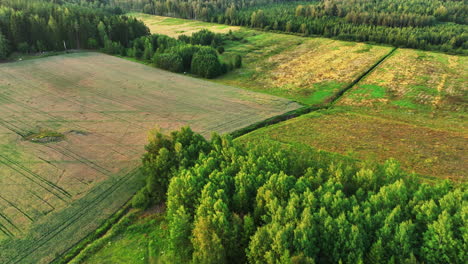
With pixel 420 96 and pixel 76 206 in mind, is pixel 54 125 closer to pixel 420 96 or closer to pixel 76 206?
pixel 76 206

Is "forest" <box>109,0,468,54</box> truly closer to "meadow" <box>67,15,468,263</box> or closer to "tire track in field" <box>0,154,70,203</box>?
"meadow" <box>67,15,468,263</box>

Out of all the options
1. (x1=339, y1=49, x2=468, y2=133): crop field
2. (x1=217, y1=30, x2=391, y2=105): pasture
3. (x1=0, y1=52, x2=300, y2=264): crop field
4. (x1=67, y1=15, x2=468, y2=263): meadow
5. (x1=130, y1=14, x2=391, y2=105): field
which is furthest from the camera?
(x1=130, y1=14, x2=391, y2=105): field

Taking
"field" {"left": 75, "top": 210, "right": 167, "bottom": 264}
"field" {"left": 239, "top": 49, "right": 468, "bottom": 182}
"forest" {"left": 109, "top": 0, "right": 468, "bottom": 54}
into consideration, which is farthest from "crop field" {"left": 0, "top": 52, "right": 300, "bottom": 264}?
"forest" {"left": 109, "top": 0, "right": 468, "bottom": 54}

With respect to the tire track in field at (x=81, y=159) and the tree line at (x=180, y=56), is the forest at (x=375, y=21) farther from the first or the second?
the tire track in field at (x=81, y=159)

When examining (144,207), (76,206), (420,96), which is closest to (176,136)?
(144,207)

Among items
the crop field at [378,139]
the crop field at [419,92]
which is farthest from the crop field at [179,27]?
the crop field at [378,139]

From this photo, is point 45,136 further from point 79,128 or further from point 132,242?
point 132,242

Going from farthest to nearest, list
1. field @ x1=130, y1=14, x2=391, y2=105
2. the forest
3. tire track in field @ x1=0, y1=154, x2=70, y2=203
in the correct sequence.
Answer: the forest < field @ x1=130, y1=14, x2=391, y2=105 < tire track in field @ x1=0, y1=154, x2=70, y2=203
